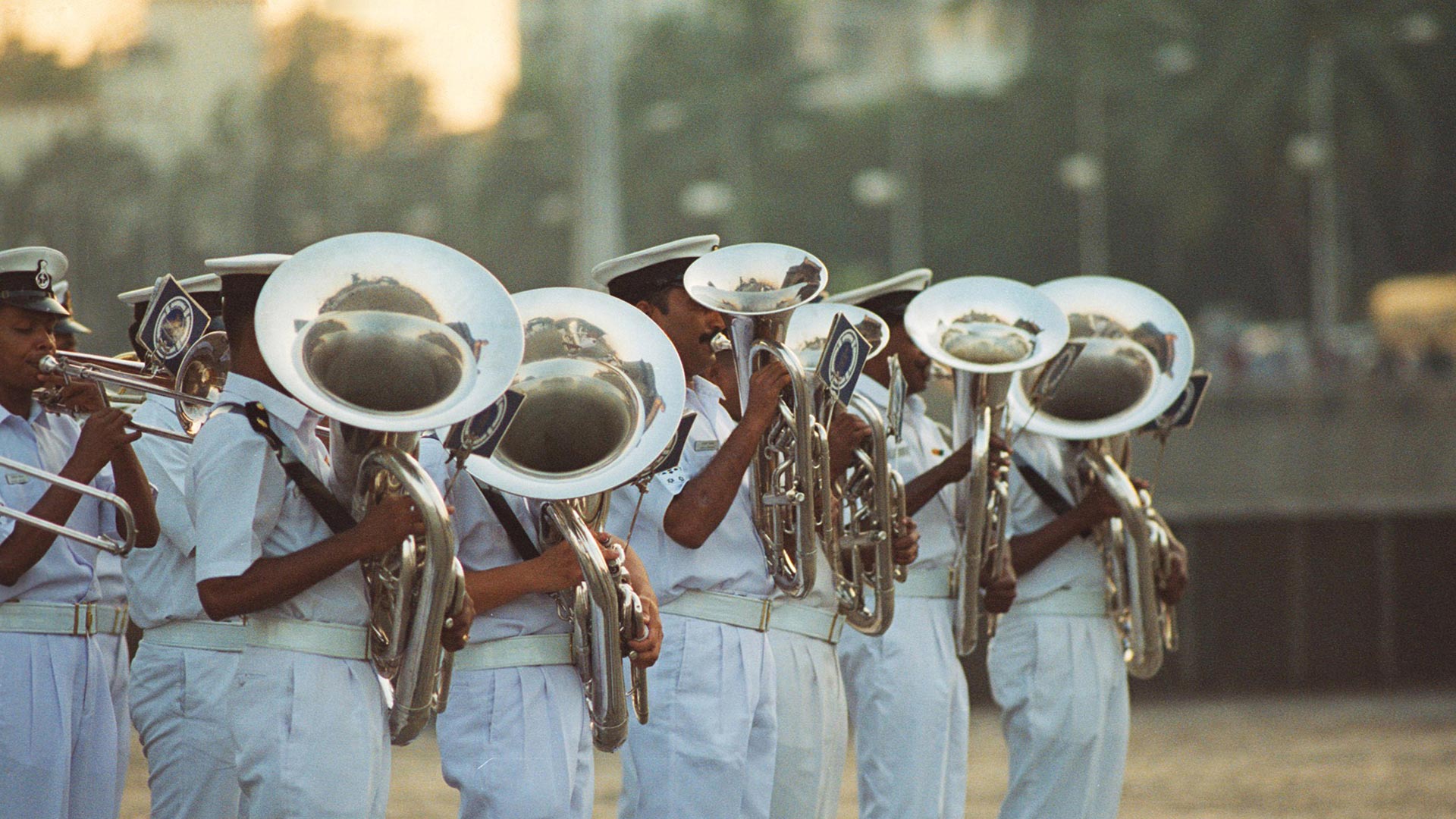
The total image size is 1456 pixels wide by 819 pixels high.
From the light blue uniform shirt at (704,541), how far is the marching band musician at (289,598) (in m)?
0.99

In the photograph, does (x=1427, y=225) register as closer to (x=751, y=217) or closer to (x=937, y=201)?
(x=937, y=201)

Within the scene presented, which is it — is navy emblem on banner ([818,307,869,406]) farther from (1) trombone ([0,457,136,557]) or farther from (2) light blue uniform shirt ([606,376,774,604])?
(1) trombone ([0,457,136,557])

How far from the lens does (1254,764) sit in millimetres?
10125

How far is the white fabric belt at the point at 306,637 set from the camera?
11.9ft

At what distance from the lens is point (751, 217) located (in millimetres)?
16625

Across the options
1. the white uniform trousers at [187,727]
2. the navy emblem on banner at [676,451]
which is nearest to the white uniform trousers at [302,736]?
the navy emblem on banner at [676,451]

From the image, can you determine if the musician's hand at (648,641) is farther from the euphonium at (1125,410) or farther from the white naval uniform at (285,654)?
the euphonium at (1125,410)

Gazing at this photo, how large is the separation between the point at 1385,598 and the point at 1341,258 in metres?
5.15

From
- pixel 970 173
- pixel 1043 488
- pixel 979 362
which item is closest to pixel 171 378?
pixel 979 362

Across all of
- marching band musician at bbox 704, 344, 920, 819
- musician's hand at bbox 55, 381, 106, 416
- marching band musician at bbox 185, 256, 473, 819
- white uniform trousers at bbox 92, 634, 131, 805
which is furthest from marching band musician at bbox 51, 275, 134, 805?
marching band musician at bbox 704, 344, 920, 819

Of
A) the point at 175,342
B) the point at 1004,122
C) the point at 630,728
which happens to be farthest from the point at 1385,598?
the point at 175,342

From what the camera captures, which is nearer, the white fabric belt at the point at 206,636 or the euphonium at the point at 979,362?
the white fabric belt at the point at 206,636

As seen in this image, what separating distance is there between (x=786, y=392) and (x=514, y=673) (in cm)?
95

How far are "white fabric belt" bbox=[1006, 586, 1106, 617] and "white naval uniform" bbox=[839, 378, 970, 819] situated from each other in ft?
1.08
